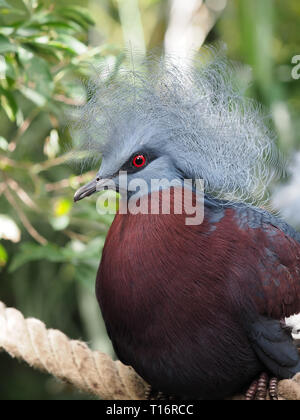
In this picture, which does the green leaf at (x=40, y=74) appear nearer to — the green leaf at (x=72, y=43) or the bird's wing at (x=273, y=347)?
the green leaf at (x=72, y=43)

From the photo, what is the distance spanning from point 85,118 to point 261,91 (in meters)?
1.27

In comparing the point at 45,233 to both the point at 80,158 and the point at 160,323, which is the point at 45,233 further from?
the point at 160,323

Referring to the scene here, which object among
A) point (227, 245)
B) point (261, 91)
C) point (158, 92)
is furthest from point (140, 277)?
point (261, 91)

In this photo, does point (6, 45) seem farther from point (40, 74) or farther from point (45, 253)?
point (45, 253)

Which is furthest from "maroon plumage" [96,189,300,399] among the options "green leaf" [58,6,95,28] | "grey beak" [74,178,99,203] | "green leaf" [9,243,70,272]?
"green leaf" [58,6,95,28]

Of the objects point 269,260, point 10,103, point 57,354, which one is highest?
point 10,103

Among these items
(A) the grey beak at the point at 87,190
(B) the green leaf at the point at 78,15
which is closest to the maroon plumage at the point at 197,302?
(A) the grey beak at the point at 87,190

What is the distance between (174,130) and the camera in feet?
5.01

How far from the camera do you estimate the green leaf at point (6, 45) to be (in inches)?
58.1

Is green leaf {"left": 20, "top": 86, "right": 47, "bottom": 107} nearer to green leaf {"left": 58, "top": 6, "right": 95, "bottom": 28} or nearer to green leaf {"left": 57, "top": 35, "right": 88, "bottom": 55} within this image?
green leaf {"left": 57, "top": 35, "right": 88, "bottom": 55}

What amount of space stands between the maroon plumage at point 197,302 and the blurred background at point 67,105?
1.29 ft

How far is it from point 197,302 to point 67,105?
83 centimetres

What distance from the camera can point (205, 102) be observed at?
5.09 feet

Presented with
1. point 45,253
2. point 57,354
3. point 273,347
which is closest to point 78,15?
point 45,253
